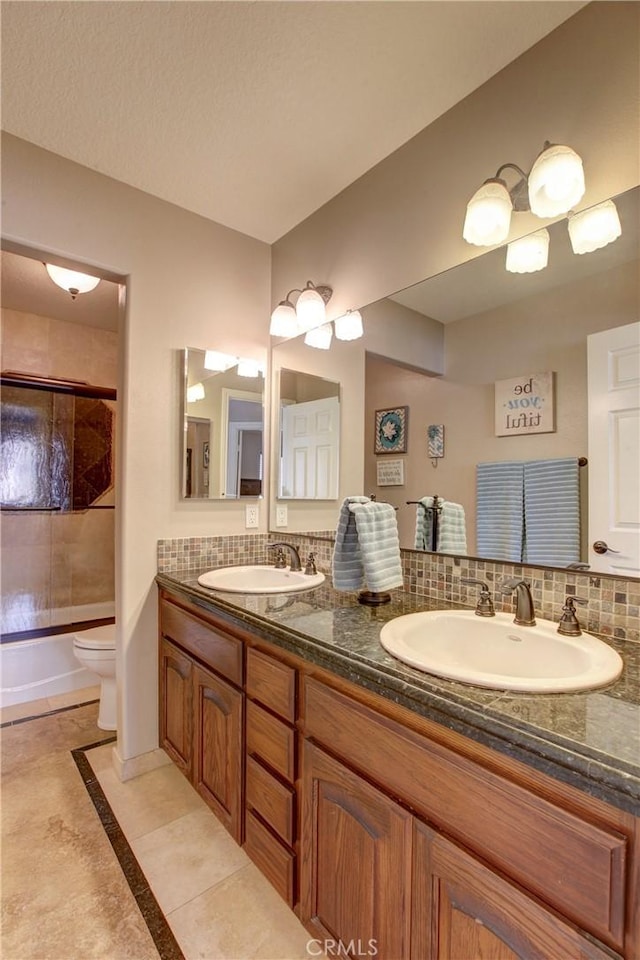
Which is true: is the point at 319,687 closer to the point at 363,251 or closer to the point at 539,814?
the point at 539,814

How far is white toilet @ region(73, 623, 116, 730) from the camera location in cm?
217

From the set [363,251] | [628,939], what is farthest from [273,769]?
[363,251]

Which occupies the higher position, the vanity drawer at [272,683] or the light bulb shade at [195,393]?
the light bulb shade at [195,393]

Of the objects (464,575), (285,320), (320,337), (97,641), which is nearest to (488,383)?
(464,575)

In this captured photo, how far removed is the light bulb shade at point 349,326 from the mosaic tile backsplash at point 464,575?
0.83 m

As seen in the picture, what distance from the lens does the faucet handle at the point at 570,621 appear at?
1.04 m

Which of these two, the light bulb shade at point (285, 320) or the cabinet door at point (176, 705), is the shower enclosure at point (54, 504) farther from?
the light bulb shade at point (285, 320)

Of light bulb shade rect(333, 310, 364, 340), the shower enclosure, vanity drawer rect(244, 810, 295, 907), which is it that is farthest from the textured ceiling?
vanity drawer rect(244, 810, 295, 907)

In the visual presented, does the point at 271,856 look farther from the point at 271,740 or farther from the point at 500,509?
the point at 500,509

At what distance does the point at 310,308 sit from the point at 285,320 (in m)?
0.18

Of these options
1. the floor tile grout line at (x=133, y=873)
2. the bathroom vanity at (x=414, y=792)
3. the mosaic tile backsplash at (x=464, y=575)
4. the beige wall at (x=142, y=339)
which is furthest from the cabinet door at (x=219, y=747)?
the mosaic tile backsplash at (x=464, y=575)

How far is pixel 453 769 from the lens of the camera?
780 mm

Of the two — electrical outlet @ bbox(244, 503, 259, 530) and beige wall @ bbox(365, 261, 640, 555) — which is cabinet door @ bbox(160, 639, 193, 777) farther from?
beige wall @ bbox(365, 261, 640, 555)

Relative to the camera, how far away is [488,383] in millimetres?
1374
